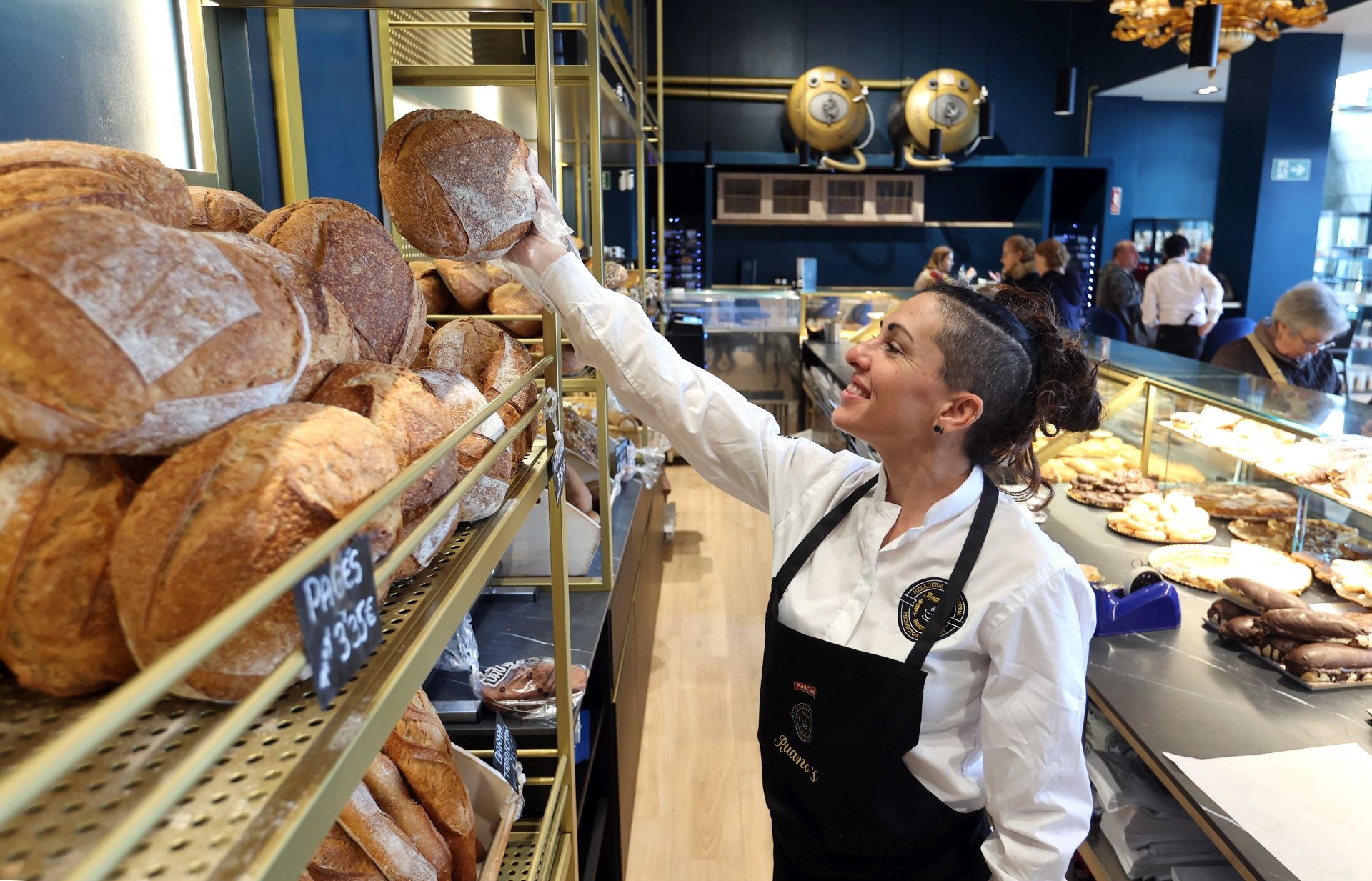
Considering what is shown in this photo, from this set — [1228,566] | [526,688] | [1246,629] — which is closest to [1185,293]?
[1228,566]

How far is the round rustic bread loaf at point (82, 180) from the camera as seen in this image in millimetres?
561

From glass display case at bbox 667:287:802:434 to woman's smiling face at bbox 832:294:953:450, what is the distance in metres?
5.37

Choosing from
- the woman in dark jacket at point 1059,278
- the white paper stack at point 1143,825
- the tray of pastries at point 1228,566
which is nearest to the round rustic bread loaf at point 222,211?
the white paper stack at point 1143,825

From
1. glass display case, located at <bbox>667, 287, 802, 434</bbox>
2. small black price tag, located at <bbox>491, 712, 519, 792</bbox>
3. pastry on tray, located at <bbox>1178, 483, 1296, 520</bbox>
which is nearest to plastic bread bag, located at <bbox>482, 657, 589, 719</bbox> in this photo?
small black price tag, located at <bbox>491, 712, 519, 792</bbox>

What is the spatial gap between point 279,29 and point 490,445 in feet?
3.23

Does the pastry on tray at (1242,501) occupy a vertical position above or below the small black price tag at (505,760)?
below

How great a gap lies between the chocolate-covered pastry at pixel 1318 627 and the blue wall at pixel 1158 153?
8.15 metres

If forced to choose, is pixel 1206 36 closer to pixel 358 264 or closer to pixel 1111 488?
pixel 1111 488

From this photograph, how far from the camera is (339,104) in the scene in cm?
176

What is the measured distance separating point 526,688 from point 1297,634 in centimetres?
171

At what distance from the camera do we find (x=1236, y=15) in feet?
17.3

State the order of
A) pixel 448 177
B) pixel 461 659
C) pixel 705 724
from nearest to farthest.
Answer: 1. pixel 448 177
2. pixel 461 659
3. pixel 705 724

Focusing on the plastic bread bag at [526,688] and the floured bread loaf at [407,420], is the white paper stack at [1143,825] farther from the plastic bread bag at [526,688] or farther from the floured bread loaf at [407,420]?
the floured bread loaf at [407,420]

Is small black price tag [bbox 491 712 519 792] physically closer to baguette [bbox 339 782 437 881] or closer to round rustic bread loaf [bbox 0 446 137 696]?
baguette [bbox 339 782 437 881]
